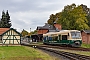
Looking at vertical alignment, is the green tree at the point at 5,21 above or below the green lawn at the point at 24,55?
above

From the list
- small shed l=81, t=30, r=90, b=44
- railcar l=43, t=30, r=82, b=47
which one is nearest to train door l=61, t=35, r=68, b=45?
railcar l=43, t=30, r=82, b=47

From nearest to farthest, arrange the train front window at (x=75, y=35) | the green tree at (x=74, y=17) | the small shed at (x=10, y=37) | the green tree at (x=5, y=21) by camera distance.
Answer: the train front window at (x=75, y=35) → the small shed at (x=10, y=37) → the green tree at (x=74, y=17) → the green tree at (x=5, y=21)

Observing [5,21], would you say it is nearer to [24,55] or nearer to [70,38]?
[70,38]

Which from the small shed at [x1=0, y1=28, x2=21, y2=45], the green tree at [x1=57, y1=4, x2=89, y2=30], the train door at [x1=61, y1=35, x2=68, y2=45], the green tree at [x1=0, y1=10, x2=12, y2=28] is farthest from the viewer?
the green tree at [x1=0, y1=10, x2=12, y2=28]

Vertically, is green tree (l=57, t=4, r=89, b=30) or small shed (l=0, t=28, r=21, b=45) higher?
green tree (l=57, t=4, r=89, b=30)

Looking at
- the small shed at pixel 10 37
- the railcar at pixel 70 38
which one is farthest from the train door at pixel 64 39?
the small shed at pixel 10 37

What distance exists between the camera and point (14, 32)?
49.1 metres

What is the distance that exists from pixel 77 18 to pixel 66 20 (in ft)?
12.7

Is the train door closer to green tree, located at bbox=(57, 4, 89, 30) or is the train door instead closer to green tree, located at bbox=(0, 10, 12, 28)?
green tree, located at bbox=(57, 4, 89, 30)

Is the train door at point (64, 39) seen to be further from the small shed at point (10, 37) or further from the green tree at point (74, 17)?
the green tree at point (74, 17)

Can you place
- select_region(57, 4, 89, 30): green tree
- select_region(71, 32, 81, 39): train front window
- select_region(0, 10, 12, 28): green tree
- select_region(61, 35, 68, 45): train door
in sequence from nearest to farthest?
1. select_region(71, 32, 81, 39): train front window
2. select_region(61, 35, 68, 45): train door
3. select_region(57, 4, 89, 30): green tree
4. select_region(0, 10, 12, 28): green tree

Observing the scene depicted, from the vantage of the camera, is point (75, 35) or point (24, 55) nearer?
point (24, 55)

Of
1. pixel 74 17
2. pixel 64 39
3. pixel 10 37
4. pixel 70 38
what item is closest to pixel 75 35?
pixel 70 38

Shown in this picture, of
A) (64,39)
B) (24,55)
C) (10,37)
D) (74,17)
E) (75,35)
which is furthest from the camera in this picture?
(74,17)
